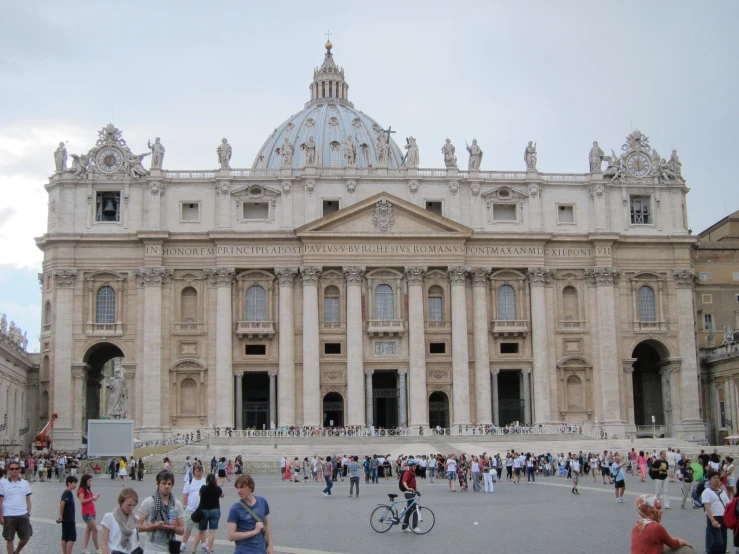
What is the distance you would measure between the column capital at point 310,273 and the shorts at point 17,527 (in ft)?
172

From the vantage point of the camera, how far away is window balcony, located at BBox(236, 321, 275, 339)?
231 feet

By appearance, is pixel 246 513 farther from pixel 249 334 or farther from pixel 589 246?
pixel 589 246

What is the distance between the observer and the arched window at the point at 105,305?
71.2 m

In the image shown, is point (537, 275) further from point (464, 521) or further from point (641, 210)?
point (464, 521)

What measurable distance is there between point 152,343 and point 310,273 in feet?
36.3

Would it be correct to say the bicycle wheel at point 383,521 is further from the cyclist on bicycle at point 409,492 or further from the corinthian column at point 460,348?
the corinthian column at point 460,348

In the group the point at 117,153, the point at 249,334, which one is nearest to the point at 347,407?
the point at 249,334

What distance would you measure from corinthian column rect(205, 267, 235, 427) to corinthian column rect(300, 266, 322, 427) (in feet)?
15.6

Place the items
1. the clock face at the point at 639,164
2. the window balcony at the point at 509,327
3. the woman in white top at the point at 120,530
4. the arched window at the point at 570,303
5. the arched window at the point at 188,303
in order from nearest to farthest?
1. the woman in white top at the point at 120,530
2. the arched window at the point at 188,303
3. the window balcony at the point at 509,327
4. the arched window at the point at 570,303
5. the clock face at the point at 639,164

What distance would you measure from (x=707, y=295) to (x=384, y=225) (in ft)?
82.3

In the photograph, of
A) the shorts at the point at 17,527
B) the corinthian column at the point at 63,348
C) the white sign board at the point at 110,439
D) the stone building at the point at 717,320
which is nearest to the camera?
the shorts at the point at 17,527

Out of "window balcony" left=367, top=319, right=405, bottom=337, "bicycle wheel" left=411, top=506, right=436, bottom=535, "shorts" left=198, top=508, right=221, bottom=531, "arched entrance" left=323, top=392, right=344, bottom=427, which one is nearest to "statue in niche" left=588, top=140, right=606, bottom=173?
"window balcony" left=367, top=319, right=405, bottom=337

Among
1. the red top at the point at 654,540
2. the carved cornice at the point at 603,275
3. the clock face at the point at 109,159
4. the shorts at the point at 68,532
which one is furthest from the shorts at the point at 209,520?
the carved cornice at the point at 603,275

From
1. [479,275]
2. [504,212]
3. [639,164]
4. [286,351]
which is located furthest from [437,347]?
[639,164]
